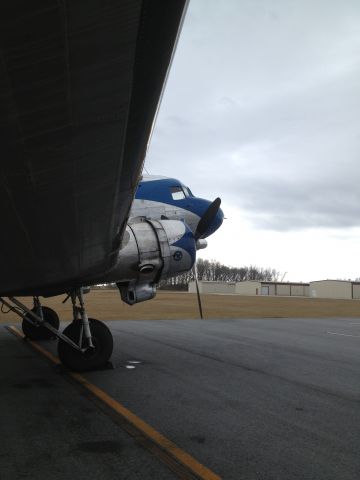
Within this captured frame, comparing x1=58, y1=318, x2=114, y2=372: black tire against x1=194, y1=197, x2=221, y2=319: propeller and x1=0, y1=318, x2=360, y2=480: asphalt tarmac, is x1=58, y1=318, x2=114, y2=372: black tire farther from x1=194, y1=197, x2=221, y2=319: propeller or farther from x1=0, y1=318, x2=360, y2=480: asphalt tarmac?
x1=194, y1=197, x2=221, y2=319: propeller

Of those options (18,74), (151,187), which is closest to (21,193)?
(18,74)

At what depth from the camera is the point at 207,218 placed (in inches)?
333

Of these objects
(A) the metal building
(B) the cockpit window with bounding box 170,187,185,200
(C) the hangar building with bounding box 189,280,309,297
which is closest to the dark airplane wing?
(B) the cockpit window with bounding box 170,187,185,200

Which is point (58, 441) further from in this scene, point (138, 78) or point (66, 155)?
point (138, 78)

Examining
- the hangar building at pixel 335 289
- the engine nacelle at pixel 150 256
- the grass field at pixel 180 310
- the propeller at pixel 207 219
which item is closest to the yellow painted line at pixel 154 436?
the engine nacelle at pixel 150 256

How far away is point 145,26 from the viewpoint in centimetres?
219

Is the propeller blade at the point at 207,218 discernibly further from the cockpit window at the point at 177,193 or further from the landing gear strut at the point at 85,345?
the landing gear strut at the point at 85,345

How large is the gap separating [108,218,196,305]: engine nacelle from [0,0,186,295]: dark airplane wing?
9.96 ft

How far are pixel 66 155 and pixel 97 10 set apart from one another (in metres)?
1.16

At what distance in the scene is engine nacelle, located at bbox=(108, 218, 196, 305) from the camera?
290 inches

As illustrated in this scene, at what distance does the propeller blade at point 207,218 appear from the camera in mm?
8398

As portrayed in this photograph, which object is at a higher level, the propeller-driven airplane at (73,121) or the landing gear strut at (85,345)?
the propeller-driven airplane at (73,121)

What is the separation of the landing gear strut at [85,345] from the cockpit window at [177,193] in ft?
8.70

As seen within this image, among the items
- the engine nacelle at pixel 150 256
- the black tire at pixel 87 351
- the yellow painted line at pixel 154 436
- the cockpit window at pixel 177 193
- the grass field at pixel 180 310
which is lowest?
the grass field at pixel 180 310
